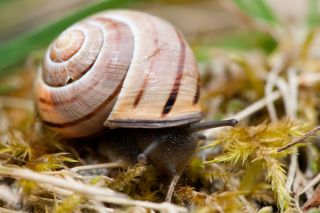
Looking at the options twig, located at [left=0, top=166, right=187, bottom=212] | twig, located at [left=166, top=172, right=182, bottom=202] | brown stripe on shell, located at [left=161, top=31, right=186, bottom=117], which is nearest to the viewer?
twig, located at [left=0, top=166, right=187, bottom=212]

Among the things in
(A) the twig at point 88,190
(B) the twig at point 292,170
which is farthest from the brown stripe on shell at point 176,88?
(B) the twig at point 292,170

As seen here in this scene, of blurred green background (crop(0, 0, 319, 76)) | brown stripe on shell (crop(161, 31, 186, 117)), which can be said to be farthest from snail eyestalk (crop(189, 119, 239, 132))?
blurred green background (crop(0, 0, 319, 76))

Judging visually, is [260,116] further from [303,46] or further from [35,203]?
[35,203]

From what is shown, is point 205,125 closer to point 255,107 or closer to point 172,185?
point 172,185

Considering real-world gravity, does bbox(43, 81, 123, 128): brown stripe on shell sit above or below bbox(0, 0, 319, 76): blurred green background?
below

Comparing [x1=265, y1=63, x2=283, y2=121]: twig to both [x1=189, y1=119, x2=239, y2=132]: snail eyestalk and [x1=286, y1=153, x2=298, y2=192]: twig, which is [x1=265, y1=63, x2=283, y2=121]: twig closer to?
[x1=286, y1=153, x2=298, y2=192]: twig

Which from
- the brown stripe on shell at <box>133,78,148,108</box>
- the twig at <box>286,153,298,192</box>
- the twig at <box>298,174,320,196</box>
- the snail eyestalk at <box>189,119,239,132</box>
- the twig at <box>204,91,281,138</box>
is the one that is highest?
the brown stripe on shell at <box>133,78,148,108</box>

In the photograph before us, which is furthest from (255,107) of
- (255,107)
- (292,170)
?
(292,170)

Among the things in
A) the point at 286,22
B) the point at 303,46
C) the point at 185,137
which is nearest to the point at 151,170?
the point at 185,137
